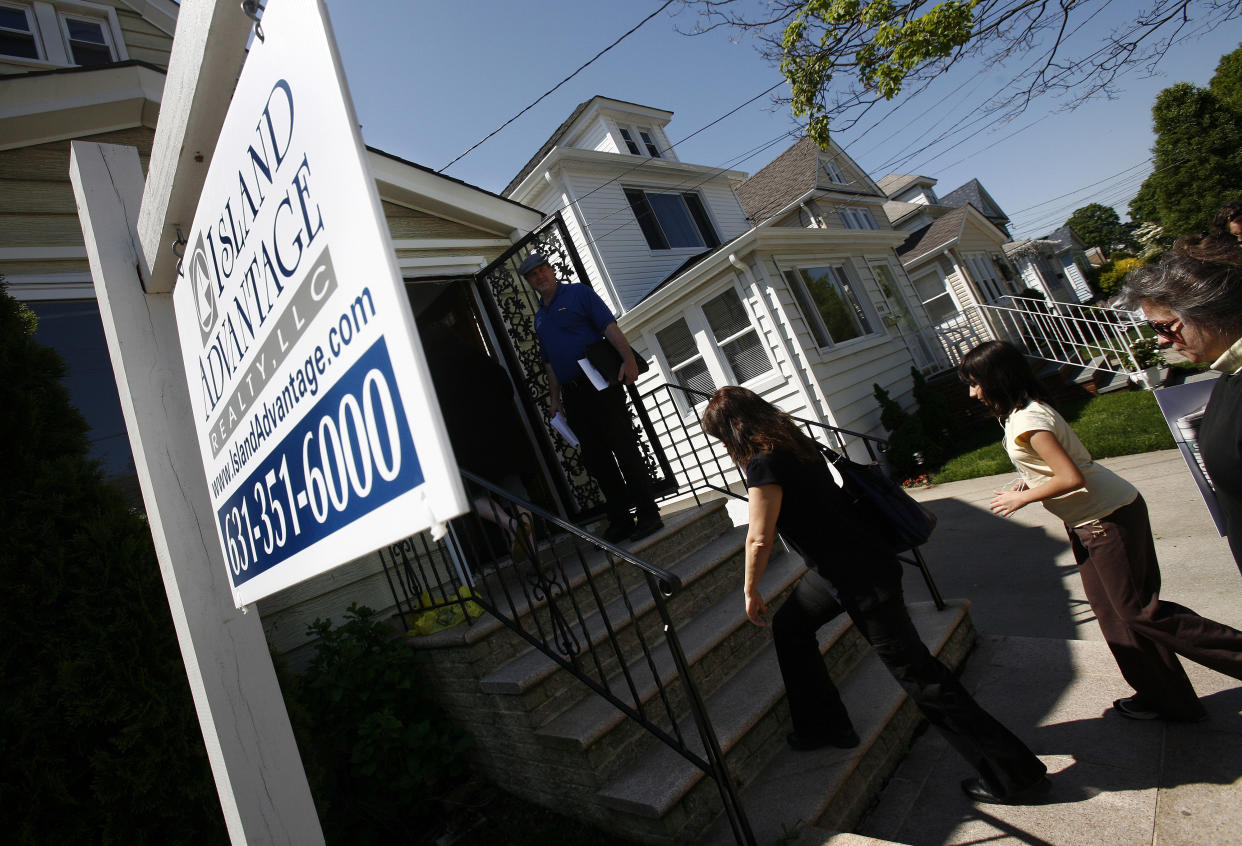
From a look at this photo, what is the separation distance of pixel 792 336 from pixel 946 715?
8.23 metres

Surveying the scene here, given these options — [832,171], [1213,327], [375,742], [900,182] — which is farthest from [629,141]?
[900,182]

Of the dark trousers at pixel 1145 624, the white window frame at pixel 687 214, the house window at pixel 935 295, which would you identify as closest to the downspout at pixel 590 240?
the white window frame at pixel 687 214

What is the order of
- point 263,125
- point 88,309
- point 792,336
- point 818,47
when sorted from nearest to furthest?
point 263,125 → point 88,309 → point 818,47 → point 792,336

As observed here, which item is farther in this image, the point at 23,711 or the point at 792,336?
the point at 792,336

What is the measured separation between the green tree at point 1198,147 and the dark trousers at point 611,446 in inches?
993

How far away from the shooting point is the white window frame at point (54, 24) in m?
4.98

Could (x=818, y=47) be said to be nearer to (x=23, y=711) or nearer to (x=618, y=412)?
(x=618, y=412)

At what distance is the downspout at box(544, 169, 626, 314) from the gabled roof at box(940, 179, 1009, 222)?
29997 millimetres

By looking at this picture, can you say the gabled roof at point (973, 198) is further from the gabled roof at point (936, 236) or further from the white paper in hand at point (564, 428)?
the white paper in hand at point (564, 428)

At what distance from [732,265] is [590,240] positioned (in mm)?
3781

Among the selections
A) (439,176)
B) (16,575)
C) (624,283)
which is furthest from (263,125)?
(624,283)

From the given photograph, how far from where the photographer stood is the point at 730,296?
35.4ft

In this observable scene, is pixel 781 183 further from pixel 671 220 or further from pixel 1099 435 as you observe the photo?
pixel 1099 435

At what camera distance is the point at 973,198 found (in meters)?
35.5
